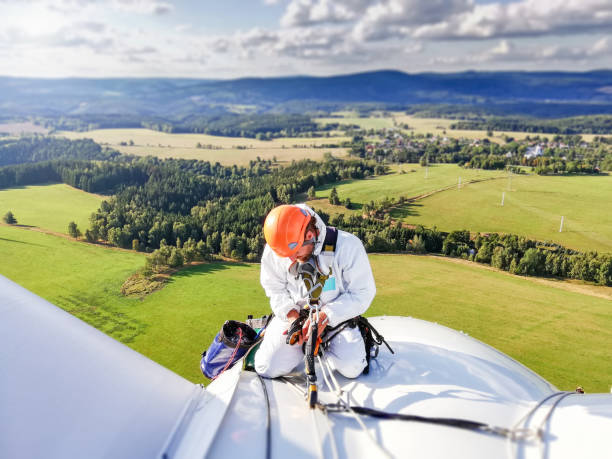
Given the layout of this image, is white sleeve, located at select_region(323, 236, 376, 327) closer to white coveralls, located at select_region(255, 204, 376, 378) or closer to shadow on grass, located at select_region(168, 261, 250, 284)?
white coveralls, located at select_region(255, 204, 376, 378)

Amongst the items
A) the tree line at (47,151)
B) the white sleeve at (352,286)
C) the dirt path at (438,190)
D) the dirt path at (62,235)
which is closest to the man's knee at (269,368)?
the white sleeve at (352,286)

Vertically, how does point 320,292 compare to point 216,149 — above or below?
below

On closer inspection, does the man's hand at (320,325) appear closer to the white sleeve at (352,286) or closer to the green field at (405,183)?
the white sleeve at (352,286)

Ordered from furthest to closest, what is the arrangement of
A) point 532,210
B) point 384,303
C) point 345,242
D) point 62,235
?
point 532,210 → point 62,235 → point 384,303 → point 345,242

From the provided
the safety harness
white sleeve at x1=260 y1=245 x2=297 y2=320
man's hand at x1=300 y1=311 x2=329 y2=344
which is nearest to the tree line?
white sleeve at x1=260 y1=245 x2=297 y2=320

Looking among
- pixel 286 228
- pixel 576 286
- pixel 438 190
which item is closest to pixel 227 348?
pixel 286 228

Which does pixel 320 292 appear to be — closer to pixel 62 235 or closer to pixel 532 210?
pixel 62 235
